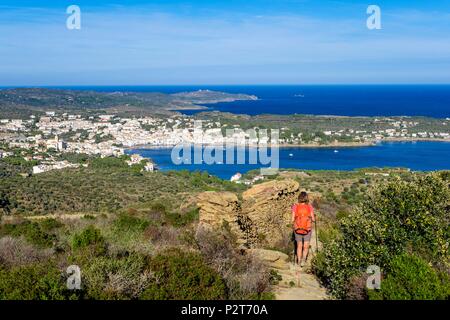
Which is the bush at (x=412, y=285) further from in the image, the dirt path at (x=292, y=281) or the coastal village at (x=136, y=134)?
the coastal village at (x=136, y=134)

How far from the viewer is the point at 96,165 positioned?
181ft

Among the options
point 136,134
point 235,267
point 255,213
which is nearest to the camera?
point 235,267

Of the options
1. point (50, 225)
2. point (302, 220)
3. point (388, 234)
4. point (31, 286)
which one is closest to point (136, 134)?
point (50, 225)

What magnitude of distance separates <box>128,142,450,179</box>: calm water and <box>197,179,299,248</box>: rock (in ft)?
170

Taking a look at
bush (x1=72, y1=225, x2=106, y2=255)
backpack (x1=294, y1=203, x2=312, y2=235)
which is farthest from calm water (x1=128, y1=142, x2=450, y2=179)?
backpack (x1=294, y1=203, x2=312, y2=235)

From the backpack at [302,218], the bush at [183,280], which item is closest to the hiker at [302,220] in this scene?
the backpack at [302,218]

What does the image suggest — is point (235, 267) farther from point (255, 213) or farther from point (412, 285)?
point (255, 213)

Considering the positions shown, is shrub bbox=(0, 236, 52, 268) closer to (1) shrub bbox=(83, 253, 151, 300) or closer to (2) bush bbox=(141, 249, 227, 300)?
(1) shrub bbox=(83, 253, 151, 300)

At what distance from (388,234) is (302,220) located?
1699 millimetres

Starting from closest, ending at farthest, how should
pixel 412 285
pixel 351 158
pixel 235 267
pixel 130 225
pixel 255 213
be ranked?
1. pixel 412 285
2. pixel 235 267
3. pixel 255 213
4. pixel 130 225
5. pixel 351 158

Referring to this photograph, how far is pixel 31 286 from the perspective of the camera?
5871 mm
